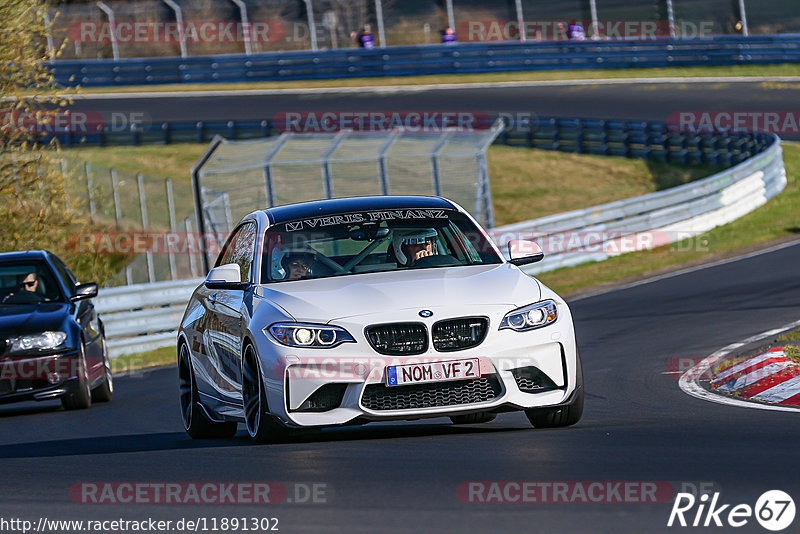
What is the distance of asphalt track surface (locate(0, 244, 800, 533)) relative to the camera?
5.71 meters

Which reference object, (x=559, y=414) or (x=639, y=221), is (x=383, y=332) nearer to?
(x=559, y=414)

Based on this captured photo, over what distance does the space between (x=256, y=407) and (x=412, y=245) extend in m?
1.53

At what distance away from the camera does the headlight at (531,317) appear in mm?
7930

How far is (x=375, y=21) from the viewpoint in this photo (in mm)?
45875

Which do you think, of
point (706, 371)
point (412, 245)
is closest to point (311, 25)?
point (706, 371)

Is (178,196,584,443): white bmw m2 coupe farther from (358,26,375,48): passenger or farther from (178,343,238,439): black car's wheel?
(358,26,375,48): passenger

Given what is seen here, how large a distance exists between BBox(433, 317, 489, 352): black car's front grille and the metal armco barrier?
47.3 ft

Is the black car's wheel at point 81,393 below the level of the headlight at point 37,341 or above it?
below

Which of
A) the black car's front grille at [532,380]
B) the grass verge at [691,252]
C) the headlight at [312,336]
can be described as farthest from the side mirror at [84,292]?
the grass verge at [691,252]

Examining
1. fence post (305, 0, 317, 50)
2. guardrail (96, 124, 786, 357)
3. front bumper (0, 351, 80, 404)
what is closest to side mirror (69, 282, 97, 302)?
front bumper (0, 351, 80, 404)

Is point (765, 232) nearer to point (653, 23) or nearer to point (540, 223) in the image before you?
point (540, 223)

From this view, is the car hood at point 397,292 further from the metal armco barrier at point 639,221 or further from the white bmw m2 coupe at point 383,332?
the metal armco barrier at point 639,221

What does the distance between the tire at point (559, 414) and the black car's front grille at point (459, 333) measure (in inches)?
26.9

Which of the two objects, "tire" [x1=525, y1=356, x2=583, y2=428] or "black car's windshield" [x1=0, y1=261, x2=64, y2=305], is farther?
"black car's windshield" [x1=0, y1=261, x2=64, y2=305]
